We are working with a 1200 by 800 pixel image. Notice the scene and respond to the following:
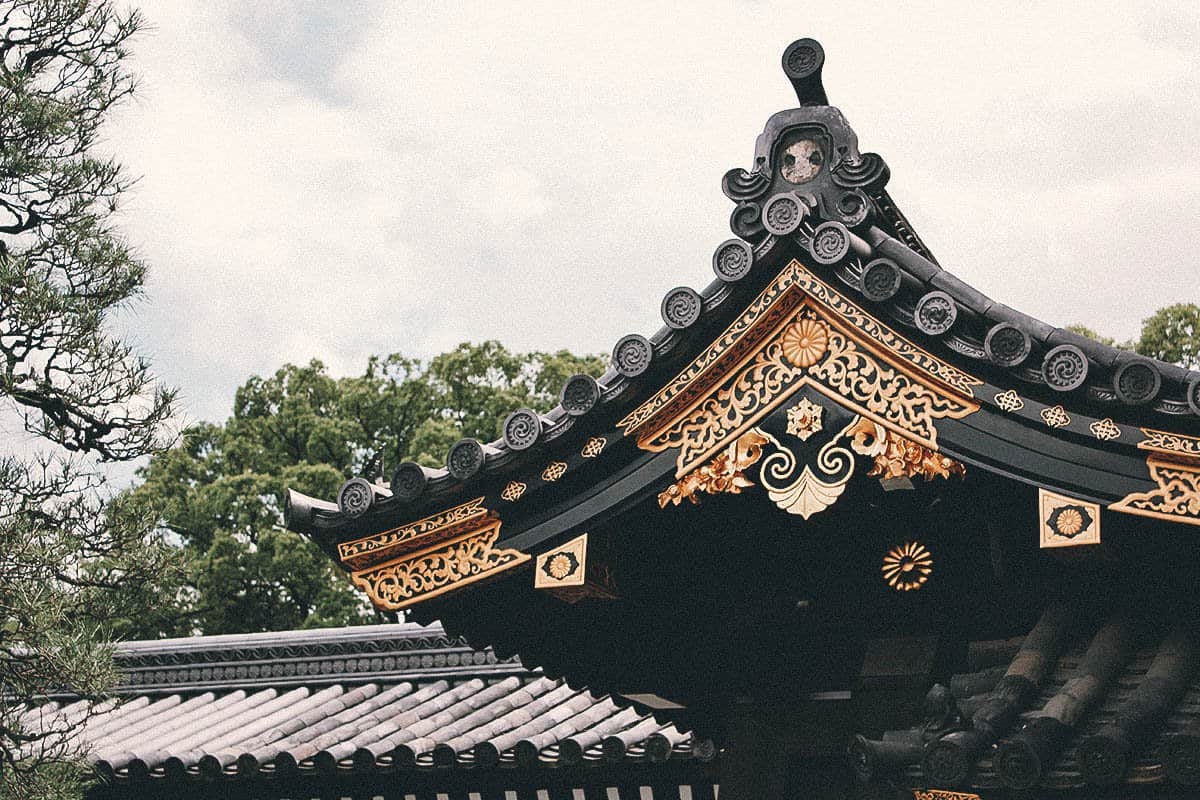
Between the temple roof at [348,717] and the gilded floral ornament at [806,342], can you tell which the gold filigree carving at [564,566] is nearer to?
the gilded floral ornament at [806,342]

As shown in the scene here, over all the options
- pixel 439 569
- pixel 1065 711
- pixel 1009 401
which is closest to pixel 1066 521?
pixel 1009 401

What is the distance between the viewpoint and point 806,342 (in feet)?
15.8

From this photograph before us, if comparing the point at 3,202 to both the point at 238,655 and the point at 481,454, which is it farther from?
the point at 238,655

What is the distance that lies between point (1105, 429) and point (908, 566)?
1.08 meters

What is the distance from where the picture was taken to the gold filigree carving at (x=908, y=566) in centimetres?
507

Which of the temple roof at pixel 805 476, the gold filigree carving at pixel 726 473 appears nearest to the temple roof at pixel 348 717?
the temple roof at pixel 805 476

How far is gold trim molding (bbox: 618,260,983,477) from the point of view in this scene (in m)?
4.57

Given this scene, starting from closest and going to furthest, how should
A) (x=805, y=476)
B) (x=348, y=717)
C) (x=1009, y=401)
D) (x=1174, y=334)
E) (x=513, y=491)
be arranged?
(x=1009, y=401), (x=805, y=476), (x=513, y=491), (x=348, y=717), (x=1174, y=334)

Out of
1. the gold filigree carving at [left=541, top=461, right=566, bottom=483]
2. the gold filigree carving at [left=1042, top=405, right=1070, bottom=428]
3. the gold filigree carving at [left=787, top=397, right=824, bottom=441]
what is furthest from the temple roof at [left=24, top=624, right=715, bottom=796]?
the gold filigree carving at [left=1042, top=405, right=1070, bottom=428]

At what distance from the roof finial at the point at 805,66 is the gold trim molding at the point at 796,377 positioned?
0.80 metres

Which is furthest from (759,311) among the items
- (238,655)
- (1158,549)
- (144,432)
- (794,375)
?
(238,655)

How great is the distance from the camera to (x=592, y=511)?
5.00m

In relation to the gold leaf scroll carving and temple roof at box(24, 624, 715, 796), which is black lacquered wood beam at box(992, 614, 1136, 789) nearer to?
the gold leaf scroll carving

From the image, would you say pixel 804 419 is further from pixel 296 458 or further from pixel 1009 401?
pixel 296 458
